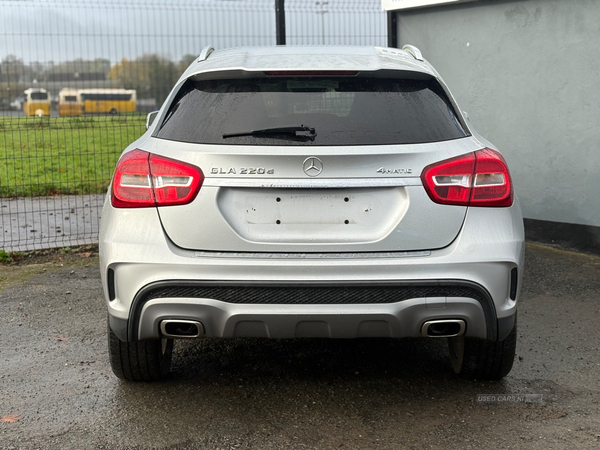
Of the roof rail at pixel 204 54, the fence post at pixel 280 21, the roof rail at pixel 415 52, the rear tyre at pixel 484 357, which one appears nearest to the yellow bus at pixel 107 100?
the fence post at pixel 280 21

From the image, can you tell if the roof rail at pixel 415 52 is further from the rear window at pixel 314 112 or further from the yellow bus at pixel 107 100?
the yellow bus at pixel 107 100

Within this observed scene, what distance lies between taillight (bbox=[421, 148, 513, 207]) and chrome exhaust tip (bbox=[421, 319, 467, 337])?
0.53 m

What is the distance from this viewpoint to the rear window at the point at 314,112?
344 cm

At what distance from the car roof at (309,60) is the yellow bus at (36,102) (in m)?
4.80

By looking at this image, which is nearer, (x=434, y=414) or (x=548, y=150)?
(x=434, y=414)

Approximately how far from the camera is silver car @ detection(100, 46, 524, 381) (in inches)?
130

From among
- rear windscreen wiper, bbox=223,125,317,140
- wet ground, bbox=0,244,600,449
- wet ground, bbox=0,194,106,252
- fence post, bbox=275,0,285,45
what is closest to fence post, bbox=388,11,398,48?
fence post, bbox=275,0,285,45

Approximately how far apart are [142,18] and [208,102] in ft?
18.3

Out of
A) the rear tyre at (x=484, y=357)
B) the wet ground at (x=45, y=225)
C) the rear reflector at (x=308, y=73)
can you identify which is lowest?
the rear tyre at (x=484, y=357)

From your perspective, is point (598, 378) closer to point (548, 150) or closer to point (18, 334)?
point (18, 334)

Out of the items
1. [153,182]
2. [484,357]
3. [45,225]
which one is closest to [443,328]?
[484,357]

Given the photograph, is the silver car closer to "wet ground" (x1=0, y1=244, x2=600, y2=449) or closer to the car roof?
the car roof

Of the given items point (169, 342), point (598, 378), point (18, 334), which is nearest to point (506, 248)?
point (598, 378)

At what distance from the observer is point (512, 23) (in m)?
8.05
